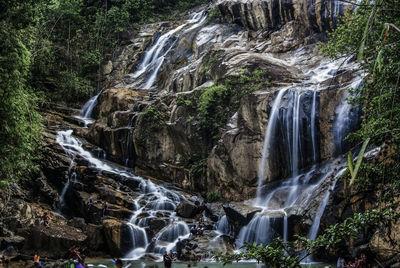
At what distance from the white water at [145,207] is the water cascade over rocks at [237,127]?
0.06 m

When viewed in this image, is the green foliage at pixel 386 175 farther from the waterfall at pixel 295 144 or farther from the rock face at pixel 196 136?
the waterfall at pixel 295 144

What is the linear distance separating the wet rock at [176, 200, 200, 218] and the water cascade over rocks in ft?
0.26

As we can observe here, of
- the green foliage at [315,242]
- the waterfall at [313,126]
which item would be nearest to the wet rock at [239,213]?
the waterfall at [313,126]

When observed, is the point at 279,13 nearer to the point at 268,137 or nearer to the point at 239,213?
the point at 268,137

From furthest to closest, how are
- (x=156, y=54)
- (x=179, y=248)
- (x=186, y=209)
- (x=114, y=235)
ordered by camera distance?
1. (x=156, y=54)
2. (x=186, y=209)
3. (x=114, y=235)
4. (x=179, y=248)

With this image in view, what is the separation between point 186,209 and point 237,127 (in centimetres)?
587

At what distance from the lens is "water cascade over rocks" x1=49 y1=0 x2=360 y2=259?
1717 centimetres

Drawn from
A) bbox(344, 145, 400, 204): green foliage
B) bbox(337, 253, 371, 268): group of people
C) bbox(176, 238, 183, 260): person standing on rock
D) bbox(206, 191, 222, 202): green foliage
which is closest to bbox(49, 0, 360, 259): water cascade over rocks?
bbox(206, 191, 222, 202): green foliage

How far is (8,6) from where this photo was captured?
37.6 ft

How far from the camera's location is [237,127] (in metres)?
20.8

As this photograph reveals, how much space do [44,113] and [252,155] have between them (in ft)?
58.3

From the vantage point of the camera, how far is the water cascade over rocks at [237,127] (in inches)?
676

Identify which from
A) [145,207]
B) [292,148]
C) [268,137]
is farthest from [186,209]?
[292,148]

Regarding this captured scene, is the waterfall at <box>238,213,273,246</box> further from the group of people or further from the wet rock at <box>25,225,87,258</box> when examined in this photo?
the wet rock at <box>25,225,87,258</box>
